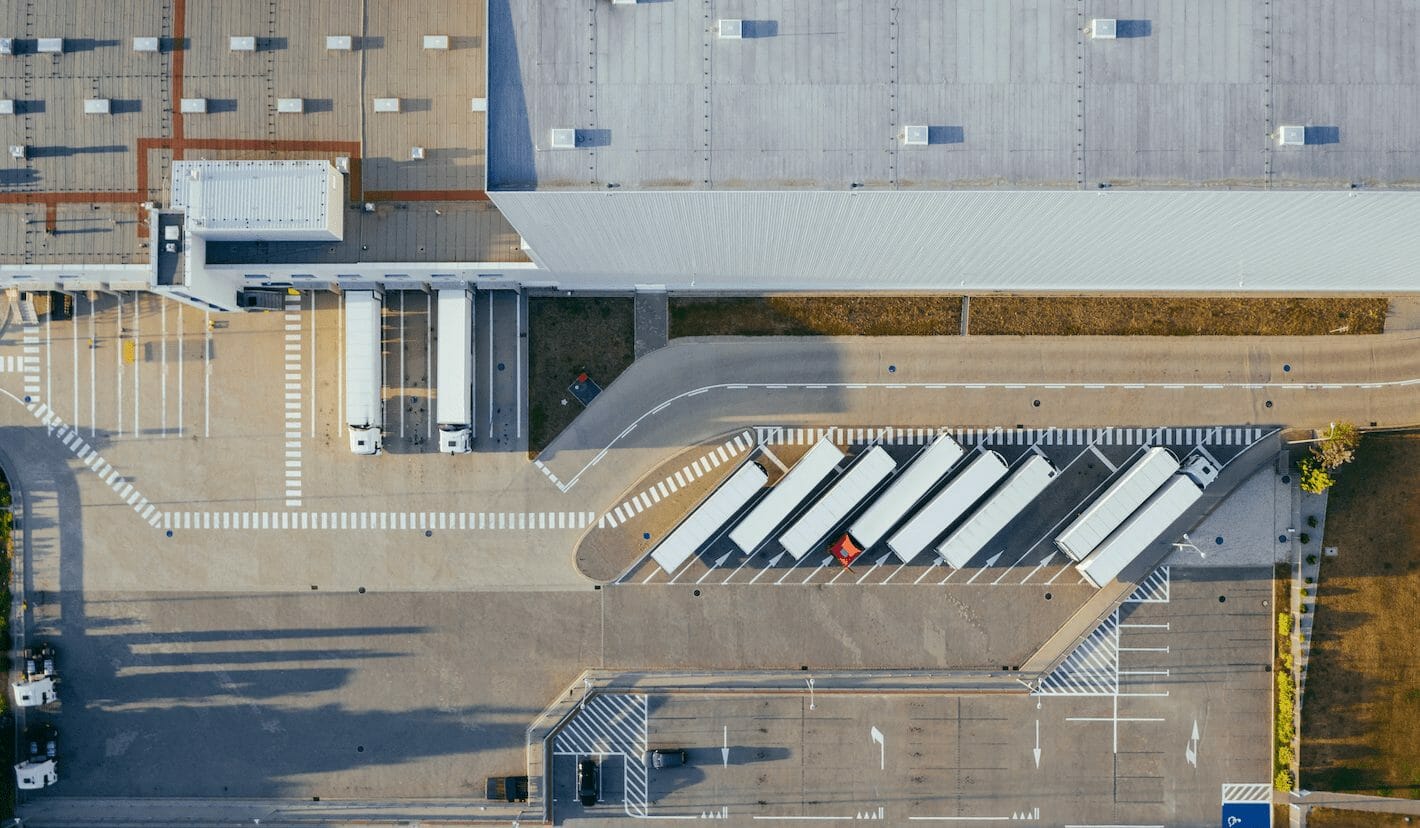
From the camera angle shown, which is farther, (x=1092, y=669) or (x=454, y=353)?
(x=1092, y=669)

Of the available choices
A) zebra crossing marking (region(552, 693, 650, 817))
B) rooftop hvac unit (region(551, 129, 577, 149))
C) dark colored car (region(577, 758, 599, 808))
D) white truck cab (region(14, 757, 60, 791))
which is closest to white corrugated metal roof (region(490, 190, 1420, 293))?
rooftop hvac unit (region(551, 129, 577, 149))

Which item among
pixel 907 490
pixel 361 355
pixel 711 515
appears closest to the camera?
pixel 361 355

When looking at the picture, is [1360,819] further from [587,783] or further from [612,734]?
[587,783]

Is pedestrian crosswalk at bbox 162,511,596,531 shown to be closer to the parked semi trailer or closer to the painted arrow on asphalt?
the painted arrow on asphalt

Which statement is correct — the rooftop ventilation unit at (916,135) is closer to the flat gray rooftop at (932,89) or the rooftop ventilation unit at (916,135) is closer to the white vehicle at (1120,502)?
the flat gray rooftop at (932,89)

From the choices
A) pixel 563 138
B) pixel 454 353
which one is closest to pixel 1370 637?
pixel 563 138

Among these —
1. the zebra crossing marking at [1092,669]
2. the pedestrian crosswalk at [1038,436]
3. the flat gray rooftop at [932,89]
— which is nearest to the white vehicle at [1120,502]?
the pedestrian crosswalk at [1038,436]

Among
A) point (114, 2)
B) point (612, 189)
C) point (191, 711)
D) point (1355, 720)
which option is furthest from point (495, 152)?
point (1355, 720)
